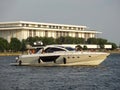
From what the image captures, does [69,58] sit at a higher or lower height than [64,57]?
lower

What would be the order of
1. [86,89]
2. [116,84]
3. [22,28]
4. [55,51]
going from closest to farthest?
[86,89]
[116,84]
[55,51]
[22,28]

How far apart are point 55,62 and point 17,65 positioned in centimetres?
675

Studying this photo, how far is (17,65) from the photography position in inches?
2194

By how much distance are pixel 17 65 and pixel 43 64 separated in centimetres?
496

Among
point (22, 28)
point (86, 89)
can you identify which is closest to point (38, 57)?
point (86, 89)

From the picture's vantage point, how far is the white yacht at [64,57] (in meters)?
49.8

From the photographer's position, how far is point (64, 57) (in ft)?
164

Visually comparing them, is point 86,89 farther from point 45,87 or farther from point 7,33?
point 7,33

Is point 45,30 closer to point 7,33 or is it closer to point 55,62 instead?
point 7,33

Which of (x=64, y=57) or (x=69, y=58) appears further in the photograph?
→ (x=69, y=58)

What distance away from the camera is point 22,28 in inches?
7372

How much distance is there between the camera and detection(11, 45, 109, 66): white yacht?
163 feet

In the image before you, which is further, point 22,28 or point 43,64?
point 22,28

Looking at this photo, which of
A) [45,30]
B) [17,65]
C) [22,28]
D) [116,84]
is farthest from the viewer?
[45,30]
